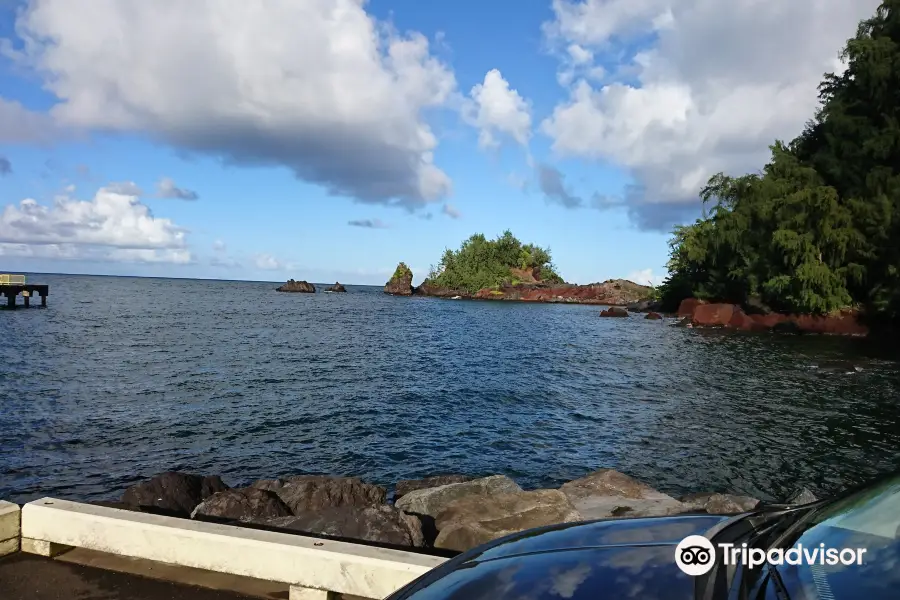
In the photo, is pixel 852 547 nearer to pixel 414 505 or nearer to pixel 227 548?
pixel 227 548

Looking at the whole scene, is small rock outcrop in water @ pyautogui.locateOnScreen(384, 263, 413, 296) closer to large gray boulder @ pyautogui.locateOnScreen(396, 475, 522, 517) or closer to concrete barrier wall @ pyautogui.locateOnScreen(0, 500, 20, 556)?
large gray boulder @ pyautogui.locateOnScreen(396, 475, 522, 517)

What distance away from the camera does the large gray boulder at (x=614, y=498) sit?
9.09m

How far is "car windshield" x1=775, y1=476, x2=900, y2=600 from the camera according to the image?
1997 mm

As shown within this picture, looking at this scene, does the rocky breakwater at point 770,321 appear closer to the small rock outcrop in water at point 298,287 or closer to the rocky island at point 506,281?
the rocky island at point 506,281

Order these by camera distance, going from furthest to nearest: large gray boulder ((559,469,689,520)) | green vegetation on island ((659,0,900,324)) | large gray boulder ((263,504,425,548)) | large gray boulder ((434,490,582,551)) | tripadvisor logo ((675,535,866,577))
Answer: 1. green vegetation on island ((659,0,900,324))
2. large gray boulder ((559,469,689,520))
3. large gray boulder ((434,490,582,551))
4. large gray boulder ((263,504,425,548))
5. tripadvisor logo ((675,535,866,577))

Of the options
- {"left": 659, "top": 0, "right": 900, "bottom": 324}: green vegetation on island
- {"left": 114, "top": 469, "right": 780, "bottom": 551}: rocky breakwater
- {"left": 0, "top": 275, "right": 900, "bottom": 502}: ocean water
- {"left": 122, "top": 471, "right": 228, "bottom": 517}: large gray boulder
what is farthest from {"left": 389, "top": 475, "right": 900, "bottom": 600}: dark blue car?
{"left": 659, "top": 0, "right": 900, "bottom": 324}: green vegetation on island

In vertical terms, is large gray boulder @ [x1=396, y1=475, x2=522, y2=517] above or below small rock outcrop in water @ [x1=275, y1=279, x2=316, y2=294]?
below

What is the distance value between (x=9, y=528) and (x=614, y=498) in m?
8.26

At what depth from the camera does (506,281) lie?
457ft

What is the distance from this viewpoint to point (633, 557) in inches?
99.0

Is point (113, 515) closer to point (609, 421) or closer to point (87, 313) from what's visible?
point (609, 421)

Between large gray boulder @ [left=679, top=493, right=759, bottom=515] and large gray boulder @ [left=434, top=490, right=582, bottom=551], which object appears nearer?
large gray boulder @ [left=434, top=490, right=582, bottom=551]

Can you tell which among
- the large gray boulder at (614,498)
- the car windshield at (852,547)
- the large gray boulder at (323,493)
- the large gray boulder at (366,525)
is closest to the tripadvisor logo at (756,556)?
the car windshield at (852,547)

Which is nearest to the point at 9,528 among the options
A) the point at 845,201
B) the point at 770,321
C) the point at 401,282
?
the point at 845,201
